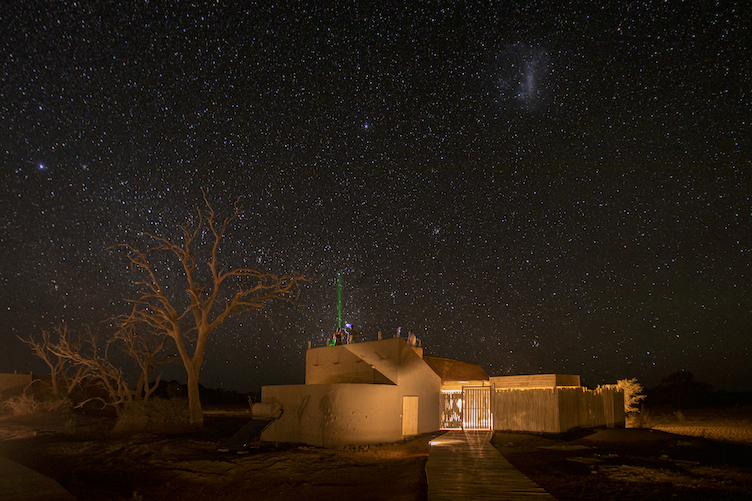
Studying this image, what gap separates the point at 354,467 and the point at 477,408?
884 cm

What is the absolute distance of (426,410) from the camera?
65.4ft

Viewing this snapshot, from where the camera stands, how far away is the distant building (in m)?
16.5

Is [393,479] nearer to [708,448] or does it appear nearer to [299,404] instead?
[299,404]

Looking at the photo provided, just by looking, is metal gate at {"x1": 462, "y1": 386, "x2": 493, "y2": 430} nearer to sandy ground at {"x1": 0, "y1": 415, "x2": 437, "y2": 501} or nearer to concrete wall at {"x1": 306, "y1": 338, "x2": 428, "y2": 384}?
concrete wall at {"x1": 306, "y1": 338, "x2": 428, "y2": 384}

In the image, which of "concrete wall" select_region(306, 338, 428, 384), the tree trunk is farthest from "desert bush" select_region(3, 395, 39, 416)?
"concrete wall" select_region(306, 338, 428, 384)

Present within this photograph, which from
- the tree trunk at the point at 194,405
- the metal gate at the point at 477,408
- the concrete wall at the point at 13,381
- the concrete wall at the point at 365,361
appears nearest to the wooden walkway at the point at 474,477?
the concrete wall at the point at 365,361

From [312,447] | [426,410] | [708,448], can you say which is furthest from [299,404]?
[708,448]

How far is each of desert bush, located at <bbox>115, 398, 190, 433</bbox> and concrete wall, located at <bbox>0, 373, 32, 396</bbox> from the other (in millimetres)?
31729

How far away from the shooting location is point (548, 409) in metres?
18.6

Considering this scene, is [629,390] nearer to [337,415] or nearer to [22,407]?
[337,415]

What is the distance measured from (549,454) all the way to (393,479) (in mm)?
5102

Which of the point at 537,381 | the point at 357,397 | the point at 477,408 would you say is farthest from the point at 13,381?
the point at 537,381

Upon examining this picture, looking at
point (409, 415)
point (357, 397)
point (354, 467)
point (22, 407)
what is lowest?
point (22, 407)

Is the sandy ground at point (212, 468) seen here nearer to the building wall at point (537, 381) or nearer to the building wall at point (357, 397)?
the building wall at point (357, 397)
